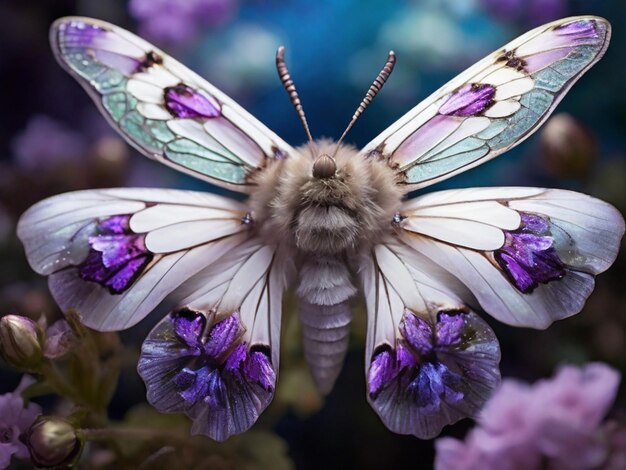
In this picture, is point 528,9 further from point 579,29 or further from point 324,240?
point 324,240

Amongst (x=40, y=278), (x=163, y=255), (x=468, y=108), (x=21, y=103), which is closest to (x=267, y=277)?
(x=163, y=255)

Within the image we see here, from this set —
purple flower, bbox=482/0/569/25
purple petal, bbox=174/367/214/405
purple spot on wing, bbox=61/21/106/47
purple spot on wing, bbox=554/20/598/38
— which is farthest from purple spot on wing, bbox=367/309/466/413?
purple flower, bbox=482/0/569/25

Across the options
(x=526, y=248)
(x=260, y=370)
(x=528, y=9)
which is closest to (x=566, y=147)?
(x=528, y=9)

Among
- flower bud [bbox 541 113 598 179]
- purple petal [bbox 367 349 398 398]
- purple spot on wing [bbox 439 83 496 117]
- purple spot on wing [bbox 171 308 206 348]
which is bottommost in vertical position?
purple spot on wing [bbox 171 308 206 348]

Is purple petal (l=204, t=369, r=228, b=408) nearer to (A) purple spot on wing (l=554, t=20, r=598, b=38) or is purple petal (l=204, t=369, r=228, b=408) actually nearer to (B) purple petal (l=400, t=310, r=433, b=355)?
(B) purple petal (l=400, t=310, r=433, b=355)

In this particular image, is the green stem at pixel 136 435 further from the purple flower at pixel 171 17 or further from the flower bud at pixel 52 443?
the purple flower at pixel 171 17

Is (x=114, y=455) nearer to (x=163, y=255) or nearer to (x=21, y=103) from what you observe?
(x=163, y=255)
